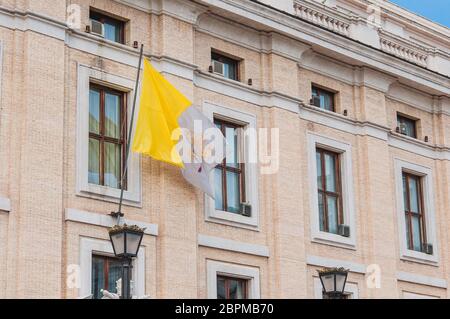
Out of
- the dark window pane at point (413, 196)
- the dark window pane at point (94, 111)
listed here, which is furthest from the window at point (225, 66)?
the dark window pane at point (413, 196)

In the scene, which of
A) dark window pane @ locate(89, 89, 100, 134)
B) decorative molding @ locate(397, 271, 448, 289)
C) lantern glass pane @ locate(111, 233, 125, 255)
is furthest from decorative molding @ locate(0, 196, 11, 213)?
decorative molding @ locate(397, 271, 448, 289)

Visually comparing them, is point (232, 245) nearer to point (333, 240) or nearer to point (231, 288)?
point (231, 288)

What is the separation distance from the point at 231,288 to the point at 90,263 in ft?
14.6

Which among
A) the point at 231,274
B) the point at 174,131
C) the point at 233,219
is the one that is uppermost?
the point at 174,131

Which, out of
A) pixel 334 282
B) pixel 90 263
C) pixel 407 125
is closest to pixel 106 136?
pixel 90 263

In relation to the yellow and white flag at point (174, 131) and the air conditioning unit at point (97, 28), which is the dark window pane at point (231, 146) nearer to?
the yellow and white flag at point (174, 131)

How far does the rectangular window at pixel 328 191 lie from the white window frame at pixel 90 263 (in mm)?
6709

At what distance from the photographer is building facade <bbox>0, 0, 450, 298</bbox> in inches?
1044

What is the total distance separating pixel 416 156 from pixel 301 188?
580 centimetres

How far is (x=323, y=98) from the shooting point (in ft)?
112

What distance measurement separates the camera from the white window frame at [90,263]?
26.5 metres

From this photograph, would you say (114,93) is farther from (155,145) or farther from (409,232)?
(409,232)

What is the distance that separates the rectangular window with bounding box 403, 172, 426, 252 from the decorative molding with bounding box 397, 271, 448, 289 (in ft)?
3.05

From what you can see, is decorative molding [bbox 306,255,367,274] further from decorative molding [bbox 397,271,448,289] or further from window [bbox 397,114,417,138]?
window [bbox 397,114,417,138]
